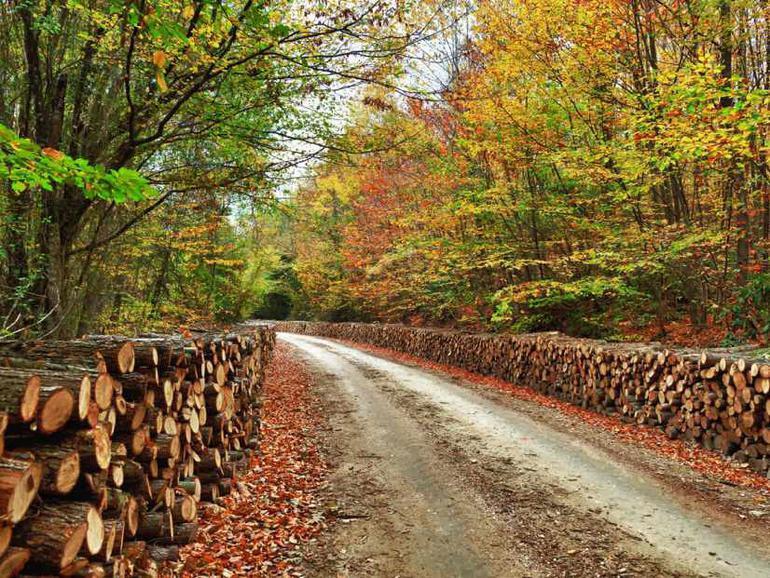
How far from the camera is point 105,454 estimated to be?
288 cm

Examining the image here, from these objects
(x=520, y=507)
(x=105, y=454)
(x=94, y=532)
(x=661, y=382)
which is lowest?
(x=520, y=507)

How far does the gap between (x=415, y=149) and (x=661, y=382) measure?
5.60 metres

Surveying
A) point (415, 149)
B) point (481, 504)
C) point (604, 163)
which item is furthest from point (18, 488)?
point (604, 163)

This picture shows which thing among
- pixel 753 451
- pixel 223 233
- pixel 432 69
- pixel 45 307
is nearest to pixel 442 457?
pixel 753 451

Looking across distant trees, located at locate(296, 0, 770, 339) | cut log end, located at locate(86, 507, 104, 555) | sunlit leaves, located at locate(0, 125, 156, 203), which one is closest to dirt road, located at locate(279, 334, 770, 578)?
cut log end, located at locate(86, 507, 104, 555)

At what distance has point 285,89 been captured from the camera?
707cm

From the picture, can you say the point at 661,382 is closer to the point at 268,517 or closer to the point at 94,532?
the point at 268,517

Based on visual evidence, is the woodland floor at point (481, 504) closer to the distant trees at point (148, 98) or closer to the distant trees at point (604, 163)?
the distant trees at point (148, 98)

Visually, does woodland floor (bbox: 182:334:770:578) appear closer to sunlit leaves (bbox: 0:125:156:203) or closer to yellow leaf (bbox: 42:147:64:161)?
sunlit leaves (bbox: 0:125:156:203)

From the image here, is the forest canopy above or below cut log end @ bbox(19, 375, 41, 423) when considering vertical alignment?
above

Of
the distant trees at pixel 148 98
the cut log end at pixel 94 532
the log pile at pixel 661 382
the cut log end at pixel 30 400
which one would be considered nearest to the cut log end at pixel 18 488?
the cut log end at pixel 30 400

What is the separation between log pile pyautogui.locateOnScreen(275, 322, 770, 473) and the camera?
19.6 ft

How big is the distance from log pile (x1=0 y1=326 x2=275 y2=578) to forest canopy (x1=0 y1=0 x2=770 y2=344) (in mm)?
1253

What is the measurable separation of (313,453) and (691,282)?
401 inches
